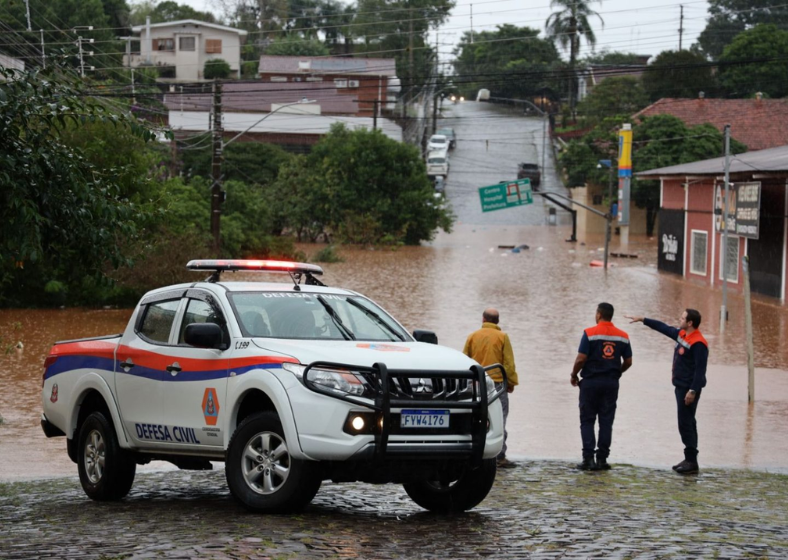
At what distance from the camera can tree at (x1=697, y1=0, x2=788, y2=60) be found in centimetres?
12181

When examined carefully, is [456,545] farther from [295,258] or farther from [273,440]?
[295,258]

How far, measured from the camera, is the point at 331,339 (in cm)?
792

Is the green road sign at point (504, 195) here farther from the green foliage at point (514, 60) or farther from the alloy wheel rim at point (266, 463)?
the green foliage at point (514, 60)

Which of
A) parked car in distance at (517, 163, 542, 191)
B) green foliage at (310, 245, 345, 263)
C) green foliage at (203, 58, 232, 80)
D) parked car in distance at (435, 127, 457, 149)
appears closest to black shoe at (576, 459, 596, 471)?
green foliage at (310, 245, 345, 263)

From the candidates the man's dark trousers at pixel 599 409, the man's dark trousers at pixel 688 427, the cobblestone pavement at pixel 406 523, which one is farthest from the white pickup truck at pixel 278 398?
the man's dark trousers at pixel 688 427

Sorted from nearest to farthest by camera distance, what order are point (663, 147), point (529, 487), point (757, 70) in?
point (529, 487), point (663, 147), point (757, 70)

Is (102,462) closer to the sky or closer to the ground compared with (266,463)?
closer to the ground

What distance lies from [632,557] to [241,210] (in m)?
47.2

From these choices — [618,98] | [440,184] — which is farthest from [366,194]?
[618,98]

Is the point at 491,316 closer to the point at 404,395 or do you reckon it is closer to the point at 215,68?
the point at 404,395

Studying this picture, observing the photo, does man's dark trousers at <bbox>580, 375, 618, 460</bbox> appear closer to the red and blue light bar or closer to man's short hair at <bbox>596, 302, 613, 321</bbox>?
man's short hair at <bbox>596, 302, 613, 321</bbox>

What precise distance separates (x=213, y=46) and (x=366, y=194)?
32.6 metres

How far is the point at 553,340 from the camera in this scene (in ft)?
85.0

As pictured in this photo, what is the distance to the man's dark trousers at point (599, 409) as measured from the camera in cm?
1082
